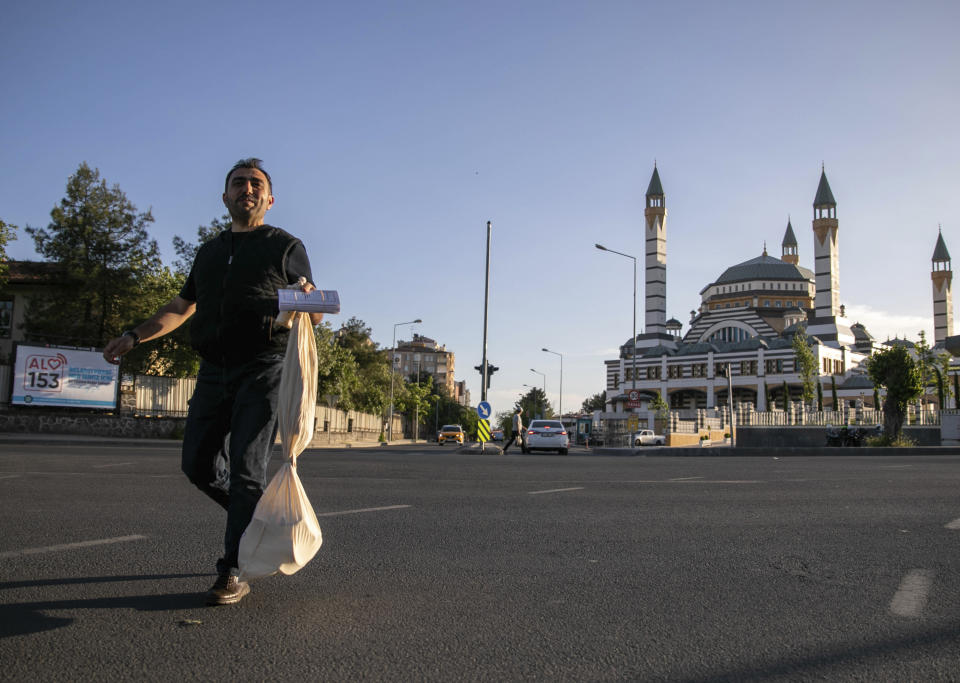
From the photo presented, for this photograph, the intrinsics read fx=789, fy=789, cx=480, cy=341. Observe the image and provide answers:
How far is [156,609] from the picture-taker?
3.20m

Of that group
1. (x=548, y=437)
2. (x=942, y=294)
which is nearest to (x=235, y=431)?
(x=548, y=437)

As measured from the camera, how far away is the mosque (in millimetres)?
86375

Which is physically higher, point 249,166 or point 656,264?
point 656,264

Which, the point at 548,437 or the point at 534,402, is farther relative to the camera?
the point at 534,402

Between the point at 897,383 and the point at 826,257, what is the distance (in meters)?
70.3

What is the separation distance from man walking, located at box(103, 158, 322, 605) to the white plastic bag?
0.36 ft

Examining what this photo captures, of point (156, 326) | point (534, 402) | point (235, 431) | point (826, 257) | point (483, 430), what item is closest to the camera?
point (235, 431)

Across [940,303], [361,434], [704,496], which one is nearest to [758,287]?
[940,303]

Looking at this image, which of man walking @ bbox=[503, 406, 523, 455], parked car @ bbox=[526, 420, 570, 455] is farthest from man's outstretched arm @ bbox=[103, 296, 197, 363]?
parked car @ bbox=[526, 420, 570, 455]

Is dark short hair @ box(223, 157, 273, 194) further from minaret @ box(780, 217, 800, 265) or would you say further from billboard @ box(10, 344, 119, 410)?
minaret @ box(780, 217, 800, 265)

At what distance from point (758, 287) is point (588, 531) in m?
109

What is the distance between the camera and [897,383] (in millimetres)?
27297

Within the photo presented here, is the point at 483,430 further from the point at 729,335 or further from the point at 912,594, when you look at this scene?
the point at 729,335

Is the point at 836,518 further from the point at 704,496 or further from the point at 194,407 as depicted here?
the point at 194,407
